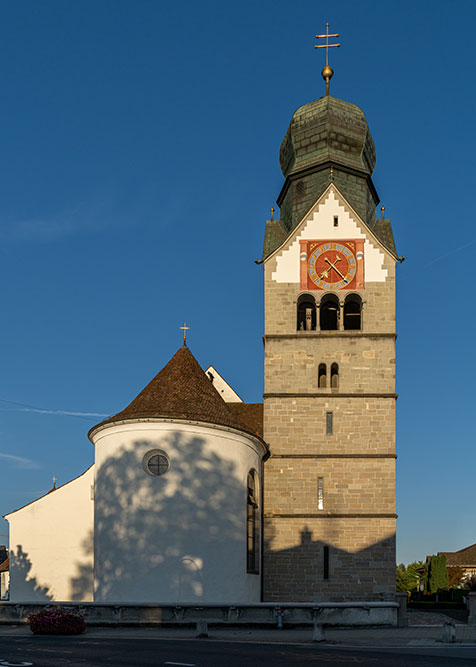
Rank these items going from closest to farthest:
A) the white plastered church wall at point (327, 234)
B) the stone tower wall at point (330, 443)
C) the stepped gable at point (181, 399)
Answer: the stepped gable at point (181, 399), the stone tower wall at point (330, 443), the white plastered church wall at point (327, 234)

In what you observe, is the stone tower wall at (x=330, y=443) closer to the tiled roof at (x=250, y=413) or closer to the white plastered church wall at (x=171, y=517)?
the white plastered church wall at (x=171, y=517)

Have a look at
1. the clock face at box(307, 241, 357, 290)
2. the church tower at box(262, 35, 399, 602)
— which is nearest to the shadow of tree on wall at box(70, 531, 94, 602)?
the church tower at box(262, 35, 399, 602)

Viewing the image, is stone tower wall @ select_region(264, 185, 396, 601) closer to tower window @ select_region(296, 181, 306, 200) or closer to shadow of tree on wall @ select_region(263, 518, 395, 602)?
shadow of tree on wall @ select_region(263, 518, 395, 602)

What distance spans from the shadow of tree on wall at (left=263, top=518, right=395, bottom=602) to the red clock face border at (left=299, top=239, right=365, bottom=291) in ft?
35.1

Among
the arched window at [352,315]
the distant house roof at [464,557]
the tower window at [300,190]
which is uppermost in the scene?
the tower window at [300,190]

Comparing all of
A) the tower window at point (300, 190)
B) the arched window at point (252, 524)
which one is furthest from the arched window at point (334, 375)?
the tower window at point (300, 190)

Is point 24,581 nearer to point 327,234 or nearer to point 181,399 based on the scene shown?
point 181,399

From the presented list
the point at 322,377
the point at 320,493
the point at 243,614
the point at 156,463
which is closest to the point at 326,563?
the point at 320,493

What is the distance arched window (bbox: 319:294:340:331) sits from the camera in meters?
39.8

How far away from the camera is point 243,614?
93.5 feet

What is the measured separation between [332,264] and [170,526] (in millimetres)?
14826

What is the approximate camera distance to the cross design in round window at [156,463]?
32.4 metres

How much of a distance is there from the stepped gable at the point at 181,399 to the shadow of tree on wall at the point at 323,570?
574cm

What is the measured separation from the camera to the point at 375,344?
1517 inches
